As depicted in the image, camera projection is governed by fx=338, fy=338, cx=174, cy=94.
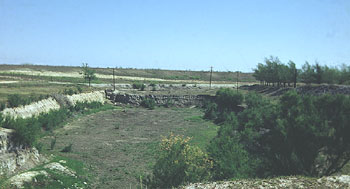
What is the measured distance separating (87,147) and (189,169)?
56.2 ft

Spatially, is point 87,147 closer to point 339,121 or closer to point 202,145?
point 202,145

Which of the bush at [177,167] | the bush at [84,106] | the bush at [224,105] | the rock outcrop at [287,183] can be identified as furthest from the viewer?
the bush at [224,105]

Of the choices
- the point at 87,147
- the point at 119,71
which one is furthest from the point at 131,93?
the point at 119,71

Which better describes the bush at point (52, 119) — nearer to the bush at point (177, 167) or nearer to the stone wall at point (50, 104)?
the stone wall at point (50, 104)

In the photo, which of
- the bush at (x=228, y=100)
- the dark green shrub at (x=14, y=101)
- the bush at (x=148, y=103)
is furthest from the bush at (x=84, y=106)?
the bush at (x=228, y=100)

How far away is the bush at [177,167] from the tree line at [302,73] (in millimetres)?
52099

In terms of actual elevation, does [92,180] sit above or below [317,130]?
below

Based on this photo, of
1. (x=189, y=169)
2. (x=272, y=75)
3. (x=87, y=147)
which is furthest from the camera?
(x=272, y=75)

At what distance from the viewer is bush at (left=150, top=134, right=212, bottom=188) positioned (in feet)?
60.8

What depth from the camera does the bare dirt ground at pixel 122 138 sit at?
25875 mm

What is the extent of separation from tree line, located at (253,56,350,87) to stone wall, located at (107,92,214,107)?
1934cm

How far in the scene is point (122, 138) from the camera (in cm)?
3806

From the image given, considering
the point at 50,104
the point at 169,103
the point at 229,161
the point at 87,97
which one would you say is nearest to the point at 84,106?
the point at 87,97

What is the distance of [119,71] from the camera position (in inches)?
5192
